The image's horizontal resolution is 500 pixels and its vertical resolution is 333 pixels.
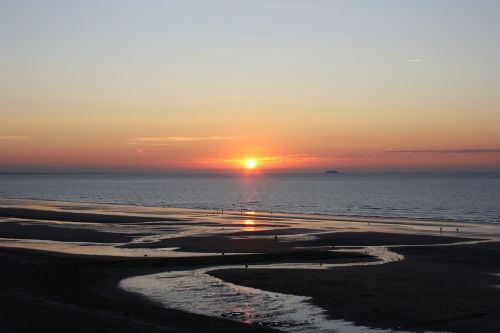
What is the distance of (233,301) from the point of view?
83.7ft

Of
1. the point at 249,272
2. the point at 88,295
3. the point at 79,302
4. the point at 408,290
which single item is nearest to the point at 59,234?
the point at 249,272

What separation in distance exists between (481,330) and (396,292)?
256 inches

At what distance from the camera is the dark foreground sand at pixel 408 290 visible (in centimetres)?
2242

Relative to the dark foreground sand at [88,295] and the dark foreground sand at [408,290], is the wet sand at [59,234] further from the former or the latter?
the dark foreground sand at [408,290]

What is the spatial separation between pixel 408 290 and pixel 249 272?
29.0ft

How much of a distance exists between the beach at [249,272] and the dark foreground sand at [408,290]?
47 mm

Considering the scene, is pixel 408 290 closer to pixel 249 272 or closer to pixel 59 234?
pixel 249 272

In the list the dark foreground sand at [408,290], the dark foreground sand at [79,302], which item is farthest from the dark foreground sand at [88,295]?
A: the dark foreground sand at [408,290]

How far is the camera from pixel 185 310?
23.9m

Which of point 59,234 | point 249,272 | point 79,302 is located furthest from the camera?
point 59,234

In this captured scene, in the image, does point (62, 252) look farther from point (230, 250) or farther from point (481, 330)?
point (481, 330)

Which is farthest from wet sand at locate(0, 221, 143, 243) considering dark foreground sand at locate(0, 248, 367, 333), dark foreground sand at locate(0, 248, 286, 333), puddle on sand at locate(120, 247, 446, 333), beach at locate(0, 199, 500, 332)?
puddle on sand at locate(120, 247, 446, 333)

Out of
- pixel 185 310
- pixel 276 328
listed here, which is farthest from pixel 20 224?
pixel 276 328

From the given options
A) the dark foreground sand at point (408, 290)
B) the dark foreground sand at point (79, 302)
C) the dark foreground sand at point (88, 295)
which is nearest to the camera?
the dark foreground sand at point (79, 302)
